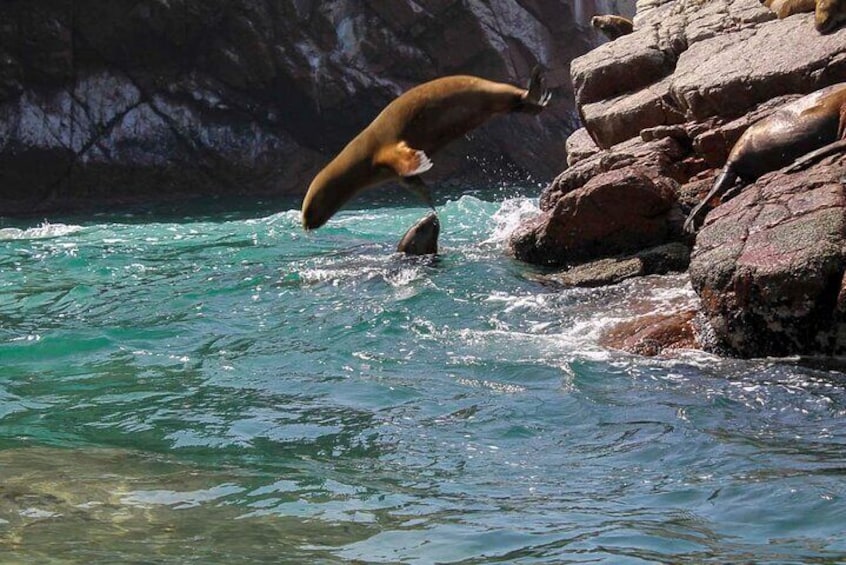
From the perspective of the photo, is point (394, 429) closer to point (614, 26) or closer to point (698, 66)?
point (698, 66)

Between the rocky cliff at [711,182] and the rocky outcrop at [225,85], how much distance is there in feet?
28.1

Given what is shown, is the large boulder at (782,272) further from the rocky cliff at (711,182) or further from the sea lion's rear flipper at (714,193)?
the sea lion's rear flipper at (714,193)

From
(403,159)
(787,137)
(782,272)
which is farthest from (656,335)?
(787,137)

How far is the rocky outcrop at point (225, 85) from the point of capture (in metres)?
19.7

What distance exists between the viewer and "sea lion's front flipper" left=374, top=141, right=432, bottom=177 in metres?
6.78

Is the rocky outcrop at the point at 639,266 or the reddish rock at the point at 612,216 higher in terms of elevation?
the reddish rock at the point at 612,216

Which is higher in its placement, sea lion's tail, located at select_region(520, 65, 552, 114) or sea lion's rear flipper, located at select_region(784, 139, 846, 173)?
sea lion's tail, located at select_region(520, 65, 552, 114)

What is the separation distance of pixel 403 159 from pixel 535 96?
869 mm

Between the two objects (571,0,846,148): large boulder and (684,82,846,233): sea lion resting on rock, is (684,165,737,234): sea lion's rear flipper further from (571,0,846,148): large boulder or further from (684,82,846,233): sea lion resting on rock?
(571,0,846,148): large boulder

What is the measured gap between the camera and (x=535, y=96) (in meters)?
6.77

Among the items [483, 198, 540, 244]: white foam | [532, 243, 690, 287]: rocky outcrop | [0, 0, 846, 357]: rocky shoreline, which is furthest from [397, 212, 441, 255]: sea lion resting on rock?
[532, 243, 690, 287]: rocky outcrop

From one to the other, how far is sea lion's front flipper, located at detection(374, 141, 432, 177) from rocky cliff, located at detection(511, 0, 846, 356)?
1.71 m

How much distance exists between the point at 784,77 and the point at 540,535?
648 centimetres

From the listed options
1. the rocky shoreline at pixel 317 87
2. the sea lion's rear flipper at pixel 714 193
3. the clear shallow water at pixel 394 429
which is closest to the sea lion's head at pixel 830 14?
the rocky shoreline at pixel 317 87
